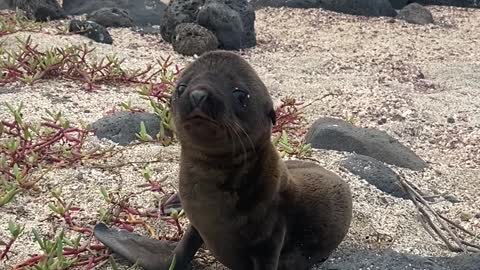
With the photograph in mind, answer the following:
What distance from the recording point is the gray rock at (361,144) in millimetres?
4910

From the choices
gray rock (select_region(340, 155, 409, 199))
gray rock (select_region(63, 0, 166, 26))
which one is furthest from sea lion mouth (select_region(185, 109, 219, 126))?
gray rock (select_region(63, 0, 166, 26))

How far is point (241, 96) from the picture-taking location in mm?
2795

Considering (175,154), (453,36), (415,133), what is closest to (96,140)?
(175,154)

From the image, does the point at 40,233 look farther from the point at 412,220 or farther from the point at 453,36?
the point at 453,36

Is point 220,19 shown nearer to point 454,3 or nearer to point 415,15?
point 415,15

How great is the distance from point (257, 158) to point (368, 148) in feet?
6.98

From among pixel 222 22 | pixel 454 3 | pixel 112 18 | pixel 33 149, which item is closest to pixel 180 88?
pixel 33 149

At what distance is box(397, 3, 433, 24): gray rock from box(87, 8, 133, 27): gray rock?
4.25 meters

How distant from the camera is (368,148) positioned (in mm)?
4926

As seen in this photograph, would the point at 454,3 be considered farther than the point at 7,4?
Yes

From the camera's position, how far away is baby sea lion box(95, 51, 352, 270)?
2689mm

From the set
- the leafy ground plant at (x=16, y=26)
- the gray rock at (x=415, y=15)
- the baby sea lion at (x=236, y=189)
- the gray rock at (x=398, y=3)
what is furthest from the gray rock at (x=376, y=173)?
the gray rock at (x=398, y=3)

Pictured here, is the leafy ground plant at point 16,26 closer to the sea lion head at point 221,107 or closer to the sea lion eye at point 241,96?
the sea lion head at point 221,107

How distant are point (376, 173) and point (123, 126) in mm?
1700
